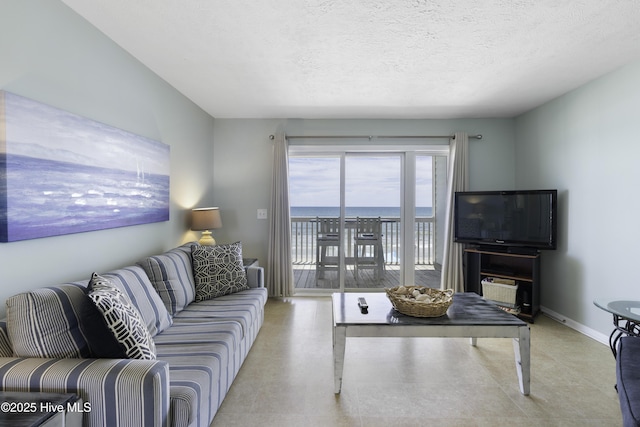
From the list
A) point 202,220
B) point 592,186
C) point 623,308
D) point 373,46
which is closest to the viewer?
point 623,308

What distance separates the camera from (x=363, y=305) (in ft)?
7.89

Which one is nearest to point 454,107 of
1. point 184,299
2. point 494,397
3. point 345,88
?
point 345,88

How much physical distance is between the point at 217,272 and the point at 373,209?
2425mm

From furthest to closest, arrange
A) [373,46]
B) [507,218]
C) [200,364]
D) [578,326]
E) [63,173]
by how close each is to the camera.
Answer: [507,218] → [578,326] → [373,46] → [63,173] → [200,364]

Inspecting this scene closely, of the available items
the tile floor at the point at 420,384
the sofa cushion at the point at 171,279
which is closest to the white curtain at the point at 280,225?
the tile floor at the point at 420,384

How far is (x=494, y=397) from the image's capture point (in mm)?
2053

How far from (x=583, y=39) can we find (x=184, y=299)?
11.6 feet

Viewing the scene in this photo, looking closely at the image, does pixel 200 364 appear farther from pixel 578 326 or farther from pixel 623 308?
pixel 578 326

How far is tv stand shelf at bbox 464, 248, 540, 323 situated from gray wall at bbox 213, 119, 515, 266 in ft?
3.29

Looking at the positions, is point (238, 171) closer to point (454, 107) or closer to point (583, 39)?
point (454, 107)

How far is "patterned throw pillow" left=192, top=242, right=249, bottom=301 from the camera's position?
9.04ft

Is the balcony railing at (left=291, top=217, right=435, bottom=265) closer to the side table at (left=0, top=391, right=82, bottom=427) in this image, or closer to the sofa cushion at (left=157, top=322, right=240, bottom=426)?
the sofa cushion at (left=157, top=322, right=240, bottom=426)

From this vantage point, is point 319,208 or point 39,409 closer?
point 39,409

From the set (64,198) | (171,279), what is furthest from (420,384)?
(64,198)
